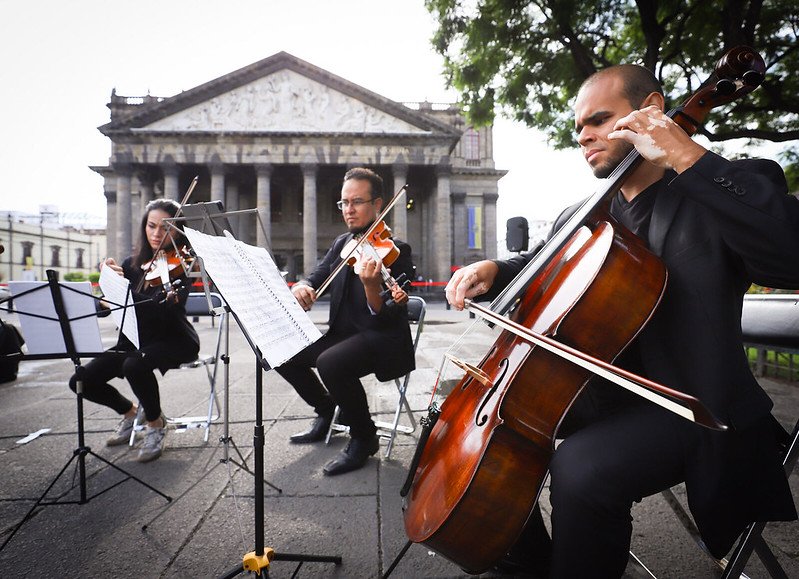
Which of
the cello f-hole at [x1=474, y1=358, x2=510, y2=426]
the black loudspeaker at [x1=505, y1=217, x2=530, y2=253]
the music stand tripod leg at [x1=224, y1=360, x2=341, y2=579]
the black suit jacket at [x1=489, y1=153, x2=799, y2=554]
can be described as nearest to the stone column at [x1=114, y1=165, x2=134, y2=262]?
the black loudspeaker at [x1=505, y1=217, x2=530, y2=253]

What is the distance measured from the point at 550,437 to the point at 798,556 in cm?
147

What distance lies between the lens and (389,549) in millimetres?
1734

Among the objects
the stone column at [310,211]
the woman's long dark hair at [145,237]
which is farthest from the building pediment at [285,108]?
the woman's long dark hair at [145,237]

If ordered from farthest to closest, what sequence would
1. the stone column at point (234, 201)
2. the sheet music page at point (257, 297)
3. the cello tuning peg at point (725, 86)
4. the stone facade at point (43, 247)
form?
the stone facade at point (43, 247), the stone column at point (234, 201), the sheet music page at point (257, 297), the cello tuning peg at point (725, 86)

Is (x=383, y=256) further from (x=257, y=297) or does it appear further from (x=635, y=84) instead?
(x=635, y=84)

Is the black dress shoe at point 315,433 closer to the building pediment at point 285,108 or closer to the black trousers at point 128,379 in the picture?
the black trousers at point 128,379

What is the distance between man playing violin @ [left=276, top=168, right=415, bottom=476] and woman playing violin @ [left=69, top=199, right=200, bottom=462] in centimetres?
89

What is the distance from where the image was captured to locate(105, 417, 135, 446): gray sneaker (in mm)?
3000

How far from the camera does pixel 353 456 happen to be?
2564 millimetres

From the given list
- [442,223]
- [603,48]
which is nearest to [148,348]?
[603,48]

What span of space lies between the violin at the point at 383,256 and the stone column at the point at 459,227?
91.3ft

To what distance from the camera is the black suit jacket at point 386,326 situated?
2.70 m

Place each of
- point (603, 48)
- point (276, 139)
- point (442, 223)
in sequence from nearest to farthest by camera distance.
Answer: point (603, 48)
point (276, 139)
point (442, 223)

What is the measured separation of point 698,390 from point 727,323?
19 centimetres
